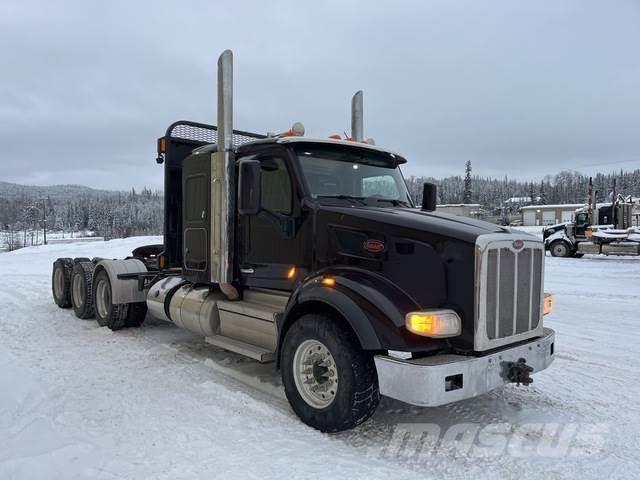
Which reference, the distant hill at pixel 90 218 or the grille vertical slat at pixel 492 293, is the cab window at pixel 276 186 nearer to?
the grille vertical slat at pixel 492 293

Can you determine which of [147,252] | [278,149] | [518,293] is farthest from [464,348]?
[147,252]

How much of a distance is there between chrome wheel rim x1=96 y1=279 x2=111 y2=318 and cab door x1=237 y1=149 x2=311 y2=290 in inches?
142

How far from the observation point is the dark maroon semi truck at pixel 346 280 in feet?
11.9

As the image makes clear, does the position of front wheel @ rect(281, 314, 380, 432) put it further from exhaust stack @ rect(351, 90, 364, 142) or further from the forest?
the forest

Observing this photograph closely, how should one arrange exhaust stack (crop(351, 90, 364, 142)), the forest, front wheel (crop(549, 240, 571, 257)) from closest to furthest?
exhaust stack (crop(351, 90, 364, 142)) → front wheel (crop(549, 240, 571, 257)) → the forest

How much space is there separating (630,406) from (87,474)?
4.63 meters

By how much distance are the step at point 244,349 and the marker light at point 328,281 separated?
121 centimetres

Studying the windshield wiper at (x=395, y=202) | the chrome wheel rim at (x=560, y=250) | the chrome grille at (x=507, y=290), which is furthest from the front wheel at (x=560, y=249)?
the chrome grille at (x=507, y=290)

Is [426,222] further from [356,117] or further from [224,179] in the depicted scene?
[356,117]

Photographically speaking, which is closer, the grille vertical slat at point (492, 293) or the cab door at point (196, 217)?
the grille vertical slat at point (492, 293)

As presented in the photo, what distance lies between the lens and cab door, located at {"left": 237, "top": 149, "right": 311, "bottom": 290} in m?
4.75

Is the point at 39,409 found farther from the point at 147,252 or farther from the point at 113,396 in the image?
the point at 147,252

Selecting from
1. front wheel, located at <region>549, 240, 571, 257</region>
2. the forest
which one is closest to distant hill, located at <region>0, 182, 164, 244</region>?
the forest

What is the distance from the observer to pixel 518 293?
3967 mm
